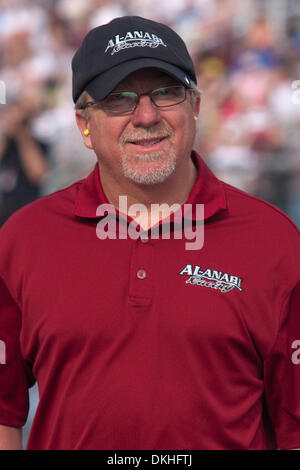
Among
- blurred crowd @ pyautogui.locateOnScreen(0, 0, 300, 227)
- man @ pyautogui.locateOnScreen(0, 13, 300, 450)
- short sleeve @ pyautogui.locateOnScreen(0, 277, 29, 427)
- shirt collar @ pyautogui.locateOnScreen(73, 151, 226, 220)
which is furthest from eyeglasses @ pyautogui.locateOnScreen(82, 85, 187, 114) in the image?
blurred crowd @ pyautogui.locateOnScreen(0, 0, 300, 227)

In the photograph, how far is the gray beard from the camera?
1.93 meters

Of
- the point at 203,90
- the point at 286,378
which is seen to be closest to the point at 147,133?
the point at 286,378

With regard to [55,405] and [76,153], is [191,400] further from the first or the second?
[76,153]

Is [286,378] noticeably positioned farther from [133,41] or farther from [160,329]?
[133,41]

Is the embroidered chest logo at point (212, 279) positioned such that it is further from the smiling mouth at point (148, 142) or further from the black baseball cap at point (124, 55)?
the black baseball cap at point (124, 55)

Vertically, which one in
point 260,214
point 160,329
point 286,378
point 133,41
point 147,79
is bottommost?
point 286,378

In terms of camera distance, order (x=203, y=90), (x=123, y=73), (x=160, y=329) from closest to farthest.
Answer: (x=160, y=329) < (x=123, y=73) < (x=203, y=90)

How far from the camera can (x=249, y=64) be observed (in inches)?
221

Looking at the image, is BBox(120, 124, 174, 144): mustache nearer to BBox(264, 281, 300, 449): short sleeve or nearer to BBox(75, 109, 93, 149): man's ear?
BBox(75, 109, 93, 149): man's ear

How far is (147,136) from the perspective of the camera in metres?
1.92

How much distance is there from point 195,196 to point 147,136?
222mm

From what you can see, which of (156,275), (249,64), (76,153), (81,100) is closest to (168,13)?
(249,64)

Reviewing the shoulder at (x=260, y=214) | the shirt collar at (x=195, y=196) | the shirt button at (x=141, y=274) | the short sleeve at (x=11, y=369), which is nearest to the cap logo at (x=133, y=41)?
the shirt collar at (x=195, y=196)

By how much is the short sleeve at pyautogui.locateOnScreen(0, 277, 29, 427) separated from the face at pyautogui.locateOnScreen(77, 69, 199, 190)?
0.49 meters
